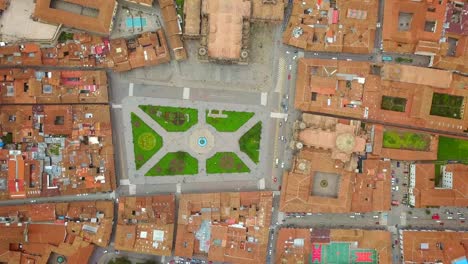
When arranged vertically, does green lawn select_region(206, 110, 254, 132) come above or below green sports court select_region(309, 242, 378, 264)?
above

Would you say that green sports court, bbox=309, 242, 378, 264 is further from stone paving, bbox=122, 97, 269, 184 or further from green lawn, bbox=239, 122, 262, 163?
green lawn, bbox=239, 122, 262, 163

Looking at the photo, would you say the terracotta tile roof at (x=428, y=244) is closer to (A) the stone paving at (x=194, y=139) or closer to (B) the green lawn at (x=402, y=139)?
(B) the green lawn at (x=402, y=139)

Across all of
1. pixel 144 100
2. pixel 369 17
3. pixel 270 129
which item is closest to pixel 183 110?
pixel 144 100

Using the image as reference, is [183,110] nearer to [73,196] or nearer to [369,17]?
[73,196]

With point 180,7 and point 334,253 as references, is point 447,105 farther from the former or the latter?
point 180,7

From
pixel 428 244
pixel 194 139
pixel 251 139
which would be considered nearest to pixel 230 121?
pixel 251 139

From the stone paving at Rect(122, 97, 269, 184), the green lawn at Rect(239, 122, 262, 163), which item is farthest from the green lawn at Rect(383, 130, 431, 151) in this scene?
the green lawn at Rect(239, 122, 262, 163)
